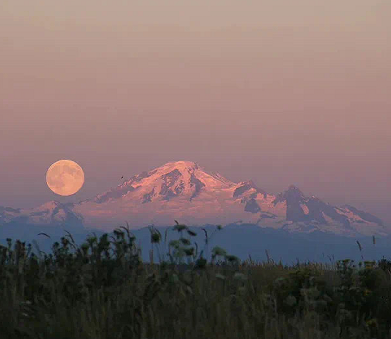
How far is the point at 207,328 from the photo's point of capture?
7.92m

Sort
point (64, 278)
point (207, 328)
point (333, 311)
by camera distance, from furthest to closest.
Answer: point (333, 311) < point (64, 278) < point (207, 328)

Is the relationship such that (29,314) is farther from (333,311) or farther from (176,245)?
(333,311)

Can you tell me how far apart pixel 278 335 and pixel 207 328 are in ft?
2.37

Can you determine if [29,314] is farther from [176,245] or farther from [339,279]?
[339,279]

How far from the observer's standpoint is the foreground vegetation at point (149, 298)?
8141mm

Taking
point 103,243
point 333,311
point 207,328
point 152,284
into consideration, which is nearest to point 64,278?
point 103,243

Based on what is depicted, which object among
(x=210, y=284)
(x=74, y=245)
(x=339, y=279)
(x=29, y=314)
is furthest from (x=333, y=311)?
(x=29, y=314)

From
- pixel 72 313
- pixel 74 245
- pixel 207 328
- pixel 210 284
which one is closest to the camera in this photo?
pixel 207 328

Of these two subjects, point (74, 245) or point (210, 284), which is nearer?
point (210, 284)

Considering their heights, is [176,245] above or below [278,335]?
above

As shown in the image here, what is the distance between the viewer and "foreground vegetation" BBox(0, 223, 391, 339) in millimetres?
8141

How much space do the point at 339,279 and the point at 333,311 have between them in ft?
3.96

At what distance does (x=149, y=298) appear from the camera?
8570 millimetres

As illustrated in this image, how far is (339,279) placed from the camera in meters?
12.9
